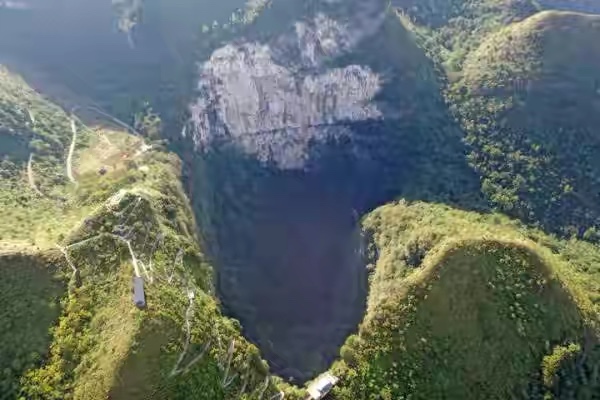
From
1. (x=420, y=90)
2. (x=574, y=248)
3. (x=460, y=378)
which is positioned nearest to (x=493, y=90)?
(x=420, y=90)

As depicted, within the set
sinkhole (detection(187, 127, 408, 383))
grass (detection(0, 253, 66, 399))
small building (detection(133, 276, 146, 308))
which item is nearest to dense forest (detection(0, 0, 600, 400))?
grass (detection(0, 253, 66, 399))

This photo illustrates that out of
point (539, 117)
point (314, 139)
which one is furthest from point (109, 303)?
point (539, 117)

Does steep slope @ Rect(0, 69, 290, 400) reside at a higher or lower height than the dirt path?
lower

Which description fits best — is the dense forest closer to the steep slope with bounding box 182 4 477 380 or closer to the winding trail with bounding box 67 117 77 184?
A: the steep slope with bounding box 182 4 477 380

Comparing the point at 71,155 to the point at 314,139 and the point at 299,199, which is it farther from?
the point at 314,139

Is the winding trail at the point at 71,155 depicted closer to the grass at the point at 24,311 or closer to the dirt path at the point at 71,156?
the dirt path at the point at 71,156

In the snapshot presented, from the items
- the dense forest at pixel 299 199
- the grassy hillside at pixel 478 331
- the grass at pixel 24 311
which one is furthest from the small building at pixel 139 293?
the grassy hillside at pixel 478 331

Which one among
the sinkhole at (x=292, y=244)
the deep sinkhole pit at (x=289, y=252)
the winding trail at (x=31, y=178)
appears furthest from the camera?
the sinkhole at (x=292, y=244)
